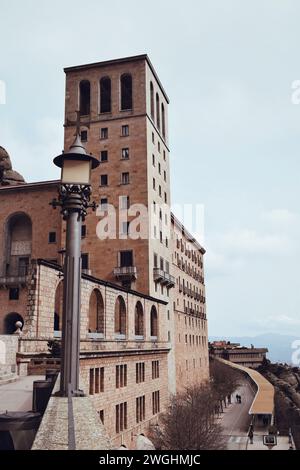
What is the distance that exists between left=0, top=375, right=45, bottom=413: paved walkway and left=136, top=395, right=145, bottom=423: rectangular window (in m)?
14.3

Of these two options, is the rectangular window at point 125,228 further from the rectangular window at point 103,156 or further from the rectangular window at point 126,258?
the rectangular window at point 103,156

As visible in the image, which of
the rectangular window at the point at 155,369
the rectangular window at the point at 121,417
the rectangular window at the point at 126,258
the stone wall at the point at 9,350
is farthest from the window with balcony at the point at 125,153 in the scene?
the stone wall at the point at 9,350

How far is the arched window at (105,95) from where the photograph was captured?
1827 inches

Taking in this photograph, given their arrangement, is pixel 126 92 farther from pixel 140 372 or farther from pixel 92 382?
pixel 92 382

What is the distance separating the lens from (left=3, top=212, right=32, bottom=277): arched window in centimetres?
4641

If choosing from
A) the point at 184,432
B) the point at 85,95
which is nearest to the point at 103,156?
the point at 85,95

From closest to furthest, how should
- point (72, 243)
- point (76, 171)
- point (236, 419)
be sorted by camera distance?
point (72, 243)
point (76, 171)
point (236, 419)

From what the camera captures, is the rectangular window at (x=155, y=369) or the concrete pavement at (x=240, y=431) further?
the concrete pavement at (x=240, y=431)

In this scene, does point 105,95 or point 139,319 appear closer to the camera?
point 139,319

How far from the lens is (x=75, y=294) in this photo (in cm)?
925

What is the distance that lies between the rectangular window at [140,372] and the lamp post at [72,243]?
2194cm

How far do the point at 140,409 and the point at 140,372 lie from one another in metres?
2.43

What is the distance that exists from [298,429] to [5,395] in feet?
150

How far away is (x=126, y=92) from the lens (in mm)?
47031
